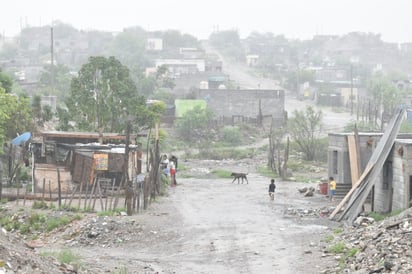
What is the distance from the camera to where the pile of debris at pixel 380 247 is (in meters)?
14.7

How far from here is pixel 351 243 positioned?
1814 cm

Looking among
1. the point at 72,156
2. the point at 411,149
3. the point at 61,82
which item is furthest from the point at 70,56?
the point at 411,149

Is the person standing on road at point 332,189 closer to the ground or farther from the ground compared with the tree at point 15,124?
closer to the ground

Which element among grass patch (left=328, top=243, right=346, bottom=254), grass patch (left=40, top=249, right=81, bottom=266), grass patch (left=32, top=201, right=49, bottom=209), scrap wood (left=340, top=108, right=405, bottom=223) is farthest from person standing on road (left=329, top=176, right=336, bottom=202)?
grass patch (left=40, top=249, right=81, bottom=266)

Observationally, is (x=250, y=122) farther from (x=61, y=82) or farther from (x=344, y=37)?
(x=344, y=37)

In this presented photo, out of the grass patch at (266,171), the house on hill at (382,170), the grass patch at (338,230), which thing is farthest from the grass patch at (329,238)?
the grass patch at (266,171)

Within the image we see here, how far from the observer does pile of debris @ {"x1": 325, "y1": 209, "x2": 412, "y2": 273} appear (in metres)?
14.7

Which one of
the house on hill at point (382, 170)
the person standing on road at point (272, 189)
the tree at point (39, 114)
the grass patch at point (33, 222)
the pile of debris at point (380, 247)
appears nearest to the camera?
the pile of debris at point (380, 247)

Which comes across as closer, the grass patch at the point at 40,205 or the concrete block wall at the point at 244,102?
the grass patch at the point at 40,205

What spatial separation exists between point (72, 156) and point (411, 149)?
12.0 metres

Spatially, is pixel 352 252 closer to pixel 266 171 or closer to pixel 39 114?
pixel 39 114

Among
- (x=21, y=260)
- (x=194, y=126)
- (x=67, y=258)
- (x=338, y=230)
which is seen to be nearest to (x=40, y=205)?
(x=67, y=258)

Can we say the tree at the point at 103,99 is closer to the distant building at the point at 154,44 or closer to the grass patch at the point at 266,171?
the grass patch at the point at 266,171

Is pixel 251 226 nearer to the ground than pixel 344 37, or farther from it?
nearer to the ground
